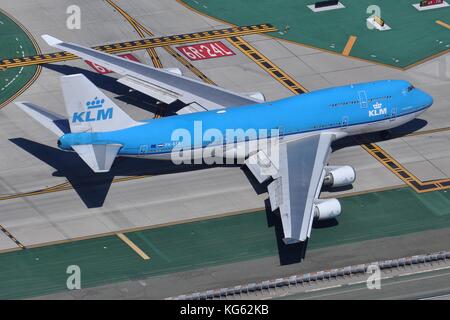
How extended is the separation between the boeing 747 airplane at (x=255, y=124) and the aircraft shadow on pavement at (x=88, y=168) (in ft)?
13.4

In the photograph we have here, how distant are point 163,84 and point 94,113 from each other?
1574 centimetres

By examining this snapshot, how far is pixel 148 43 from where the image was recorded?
454ft

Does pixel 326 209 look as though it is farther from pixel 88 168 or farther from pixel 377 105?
pixel 88 168

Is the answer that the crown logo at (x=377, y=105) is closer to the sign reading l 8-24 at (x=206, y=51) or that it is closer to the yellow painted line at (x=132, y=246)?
the sign reading l 8-24 at (x=206, y=51)

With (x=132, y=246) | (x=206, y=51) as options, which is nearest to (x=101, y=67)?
(x=206, y=51)

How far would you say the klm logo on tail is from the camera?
359ft

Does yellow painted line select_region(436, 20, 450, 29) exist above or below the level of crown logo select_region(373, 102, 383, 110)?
above

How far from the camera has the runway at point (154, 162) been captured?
361 feet

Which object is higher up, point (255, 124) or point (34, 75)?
point (34, 75)

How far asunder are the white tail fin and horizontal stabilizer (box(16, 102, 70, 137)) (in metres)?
2.88

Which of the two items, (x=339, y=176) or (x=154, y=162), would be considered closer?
(x=339, y=176)

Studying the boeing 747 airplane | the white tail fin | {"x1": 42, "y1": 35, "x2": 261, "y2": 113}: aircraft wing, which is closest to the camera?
the white tail fin

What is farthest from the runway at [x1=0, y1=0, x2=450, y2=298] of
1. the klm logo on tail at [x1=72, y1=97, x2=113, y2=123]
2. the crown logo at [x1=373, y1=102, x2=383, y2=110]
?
the klm logo on tail at [x1=72, y1=97, x2=113, y2=123]

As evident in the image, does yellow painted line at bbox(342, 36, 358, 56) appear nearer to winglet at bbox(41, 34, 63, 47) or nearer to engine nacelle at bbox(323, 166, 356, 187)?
engine nacelle at bbox(323, 166, 356, 187)
